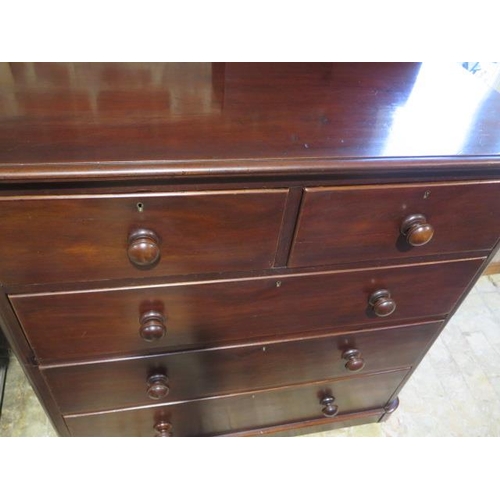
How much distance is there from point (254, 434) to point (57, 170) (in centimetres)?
96

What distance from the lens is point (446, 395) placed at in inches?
54.3

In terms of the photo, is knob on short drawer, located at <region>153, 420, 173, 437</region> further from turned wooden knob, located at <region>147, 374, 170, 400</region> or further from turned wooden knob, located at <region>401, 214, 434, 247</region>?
turned wooden knob, located at <region>401, 214, 434, 247</region>

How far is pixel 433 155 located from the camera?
585 millimetres

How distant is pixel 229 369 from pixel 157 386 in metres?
0.16

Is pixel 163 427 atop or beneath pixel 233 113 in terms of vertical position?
beneath

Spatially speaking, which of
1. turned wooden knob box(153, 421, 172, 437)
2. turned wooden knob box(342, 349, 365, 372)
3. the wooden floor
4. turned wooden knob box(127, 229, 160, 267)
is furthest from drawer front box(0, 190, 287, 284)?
the wooden floor

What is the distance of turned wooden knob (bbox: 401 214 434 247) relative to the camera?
25.4 inches

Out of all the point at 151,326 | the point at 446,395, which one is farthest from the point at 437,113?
the point at 446,395

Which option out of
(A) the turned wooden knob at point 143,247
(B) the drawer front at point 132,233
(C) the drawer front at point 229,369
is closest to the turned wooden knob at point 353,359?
(C) the drawer front at point 229,369

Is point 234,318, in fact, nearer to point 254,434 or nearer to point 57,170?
point 57,170

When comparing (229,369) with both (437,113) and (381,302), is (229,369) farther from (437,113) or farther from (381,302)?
(437,113)

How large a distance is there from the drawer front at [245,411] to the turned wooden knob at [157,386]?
0.49ft

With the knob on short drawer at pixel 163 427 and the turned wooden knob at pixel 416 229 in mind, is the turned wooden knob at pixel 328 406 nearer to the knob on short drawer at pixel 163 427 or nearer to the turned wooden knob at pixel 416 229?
the knob on short drawer at pixel 163 427
